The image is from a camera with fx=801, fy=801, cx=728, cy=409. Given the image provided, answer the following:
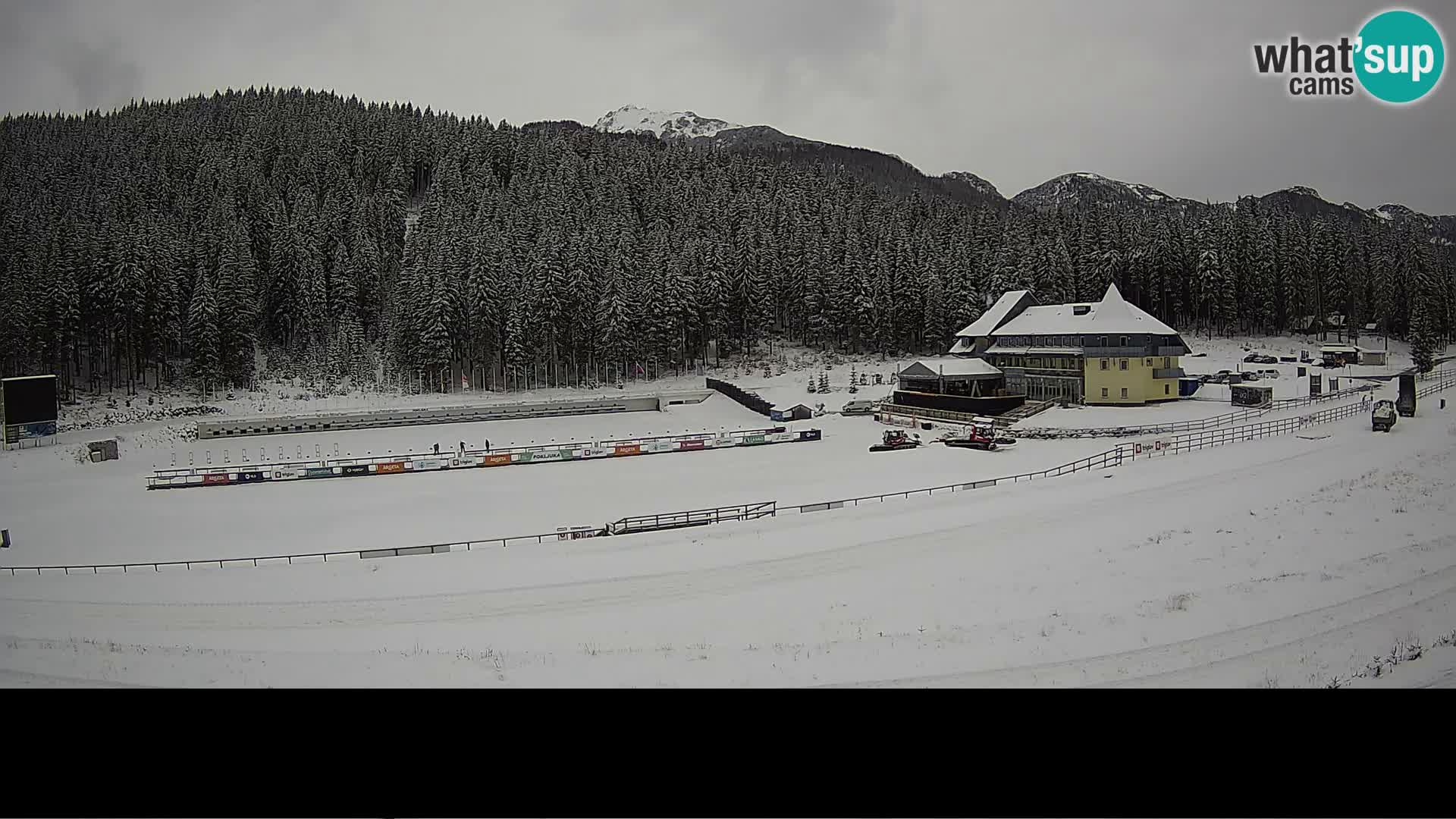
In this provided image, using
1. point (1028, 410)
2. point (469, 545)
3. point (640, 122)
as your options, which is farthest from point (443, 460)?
point (640, 122)

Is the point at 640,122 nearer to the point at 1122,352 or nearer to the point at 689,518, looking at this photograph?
the point at 1122,352

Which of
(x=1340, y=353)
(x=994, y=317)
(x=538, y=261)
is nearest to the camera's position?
(x=1340, y=353)

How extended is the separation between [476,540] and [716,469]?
26.5ft

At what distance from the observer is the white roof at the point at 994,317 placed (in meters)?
31.1

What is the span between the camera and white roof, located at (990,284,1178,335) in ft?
84.7

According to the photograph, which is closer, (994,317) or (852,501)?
(852,501)

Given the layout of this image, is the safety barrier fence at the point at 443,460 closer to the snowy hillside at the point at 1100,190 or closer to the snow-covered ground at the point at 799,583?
the snow-covered ground at the point at 799,583

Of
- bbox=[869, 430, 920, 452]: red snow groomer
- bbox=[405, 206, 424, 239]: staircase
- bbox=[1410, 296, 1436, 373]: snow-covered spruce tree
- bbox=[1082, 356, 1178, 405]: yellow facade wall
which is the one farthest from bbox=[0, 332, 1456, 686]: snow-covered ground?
bbox=[405, 206, 424, 239]: staircase

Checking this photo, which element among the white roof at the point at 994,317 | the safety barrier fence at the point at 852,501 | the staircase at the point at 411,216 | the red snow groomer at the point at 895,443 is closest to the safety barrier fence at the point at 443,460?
the red snow groomer at the point at 895,443

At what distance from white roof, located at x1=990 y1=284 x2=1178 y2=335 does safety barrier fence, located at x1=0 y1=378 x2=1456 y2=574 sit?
291 inches

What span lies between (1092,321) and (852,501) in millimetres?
16536

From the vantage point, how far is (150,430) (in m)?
18.1

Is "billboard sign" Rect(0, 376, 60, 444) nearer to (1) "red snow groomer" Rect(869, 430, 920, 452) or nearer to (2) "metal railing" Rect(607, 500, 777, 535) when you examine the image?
(2) "metal railing" Rect(607, 500, 777, 535)

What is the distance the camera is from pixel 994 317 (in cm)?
3167
